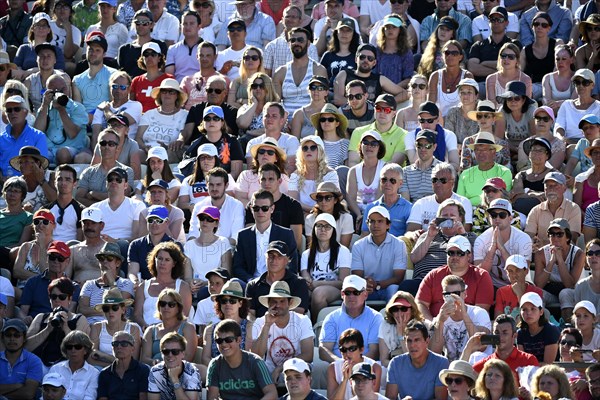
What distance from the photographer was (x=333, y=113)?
1698cm

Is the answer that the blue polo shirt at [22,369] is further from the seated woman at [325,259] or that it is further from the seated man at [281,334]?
the seated woman at [325,259]

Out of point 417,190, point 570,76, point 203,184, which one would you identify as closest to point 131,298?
point 203,184

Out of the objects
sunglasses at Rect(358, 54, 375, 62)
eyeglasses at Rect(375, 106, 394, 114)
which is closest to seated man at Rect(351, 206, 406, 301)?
eyeglasses at Rect(375, 106, 394, 114)

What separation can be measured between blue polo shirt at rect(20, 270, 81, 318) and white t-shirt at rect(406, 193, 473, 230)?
3.17m

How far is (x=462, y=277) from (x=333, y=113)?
3.17 meters

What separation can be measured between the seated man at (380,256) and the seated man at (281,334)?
1188mm

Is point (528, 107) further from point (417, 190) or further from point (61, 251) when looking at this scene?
point (61, 251)

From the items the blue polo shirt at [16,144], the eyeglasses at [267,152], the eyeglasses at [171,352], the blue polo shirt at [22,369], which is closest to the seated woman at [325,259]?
the eyeglasses at [267,152]

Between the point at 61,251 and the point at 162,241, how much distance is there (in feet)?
3.04

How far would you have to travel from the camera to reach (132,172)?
1692cm

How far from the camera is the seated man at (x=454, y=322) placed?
13.7 metres

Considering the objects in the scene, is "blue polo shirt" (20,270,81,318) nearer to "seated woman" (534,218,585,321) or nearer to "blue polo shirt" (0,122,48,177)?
"blue polo shirt" (0,122,48,177)

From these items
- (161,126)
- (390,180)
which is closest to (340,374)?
(390,180)

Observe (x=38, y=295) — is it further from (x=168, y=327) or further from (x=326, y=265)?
(x=326, y=265)
